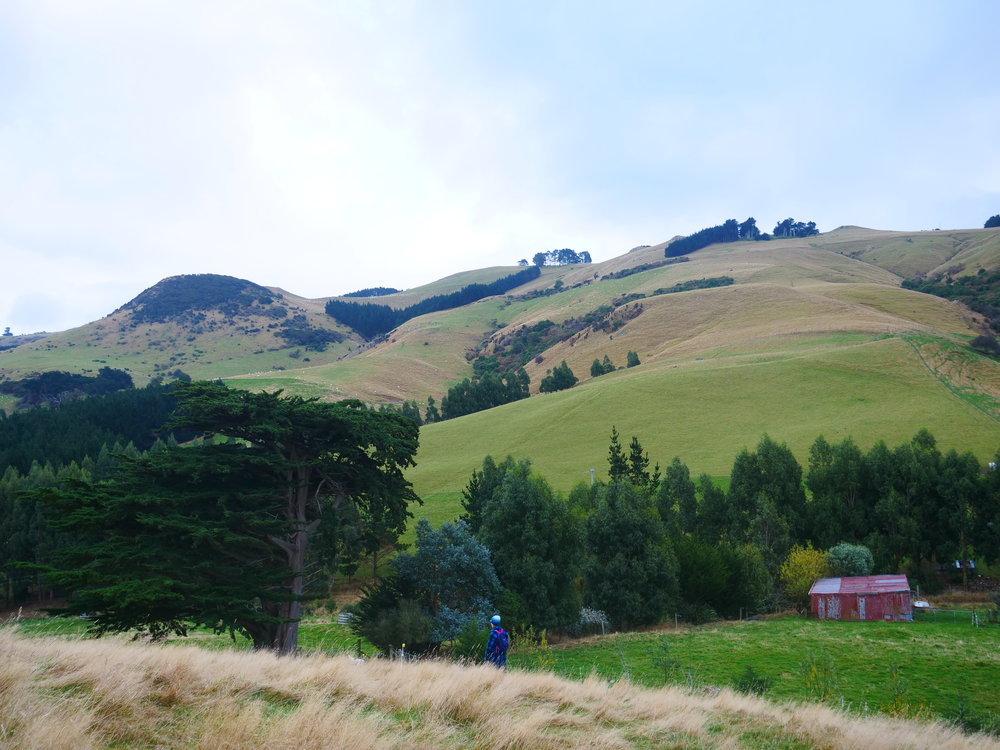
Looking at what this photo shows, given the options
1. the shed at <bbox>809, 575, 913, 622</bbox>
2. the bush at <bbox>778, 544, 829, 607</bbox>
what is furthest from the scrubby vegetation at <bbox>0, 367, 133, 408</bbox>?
the shed at <bbox>809, 575, 913, 622</bbox>

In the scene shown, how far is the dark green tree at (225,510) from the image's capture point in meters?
18.8

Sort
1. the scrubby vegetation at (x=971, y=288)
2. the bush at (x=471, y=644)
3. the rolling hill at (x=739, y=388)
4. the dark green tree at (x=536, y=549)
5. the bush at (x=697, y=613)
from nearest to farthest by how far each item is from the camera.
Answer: the bush at (x=471, y=644)
the dark green tree at (x=536, y=549)
the bush at (x=697, y=613)
the rolling hill at (x=739, y=388)
the scrubby vegetation at (x=971, y=288)

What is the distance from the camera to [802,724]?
9852mm

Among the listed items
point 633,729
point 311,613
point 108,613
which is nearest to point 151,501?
point 108,613

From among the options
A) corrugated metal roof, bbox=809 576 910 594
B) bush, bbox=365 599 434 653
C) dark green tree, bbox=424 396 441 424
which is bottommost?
corrugated metal roof, bbox=809 576 910 594

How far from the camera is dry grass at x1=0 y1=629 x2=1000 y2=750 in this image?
21.3 feet

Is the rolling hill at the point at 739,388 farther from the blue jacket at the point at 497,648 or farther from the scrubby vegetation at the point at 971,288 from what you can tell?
the blue jacket at the point at 497,648

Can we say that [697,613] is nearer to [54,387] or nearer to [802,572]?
[802,572]

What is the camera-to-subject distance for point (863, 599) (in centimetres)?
3434

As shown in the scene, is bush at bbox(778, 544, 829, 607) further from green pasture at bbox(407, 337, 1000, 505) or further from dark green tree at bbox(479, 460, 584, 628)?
green pasture at bbox(407, 337, 1000, 505)

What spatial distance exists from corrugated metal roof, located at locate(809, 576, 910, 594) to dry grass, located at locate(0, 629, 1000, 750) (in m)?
27.7

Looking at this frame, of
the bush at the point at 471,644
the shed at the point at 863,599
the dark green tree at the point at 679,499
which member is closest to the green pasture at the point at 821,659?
the bush at the point at 471,644

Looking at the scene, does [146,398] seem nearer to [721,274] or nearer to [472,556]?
[472,556]

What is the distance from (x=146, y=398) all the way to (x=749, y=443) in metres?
97.9
